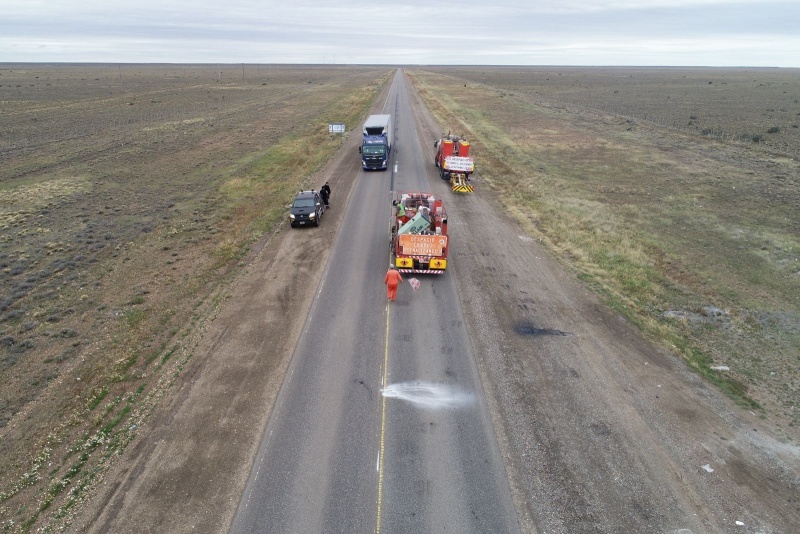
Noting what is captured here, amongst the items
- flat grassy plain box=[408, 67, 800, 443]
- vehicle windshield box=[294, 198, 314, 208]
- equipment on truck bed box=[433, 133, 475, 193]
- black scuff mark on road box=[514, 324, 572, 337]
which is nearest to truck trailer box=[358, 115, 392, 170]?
equipment on truck bed box=[433, 133, 475, 193]

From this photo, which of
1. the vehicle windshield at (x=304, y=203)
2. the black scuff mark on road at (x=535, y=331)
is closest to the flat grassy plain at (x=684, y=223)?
the black scuff mark on road at (x=535, y=331)

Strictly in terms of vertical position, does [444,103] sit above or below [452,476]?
above

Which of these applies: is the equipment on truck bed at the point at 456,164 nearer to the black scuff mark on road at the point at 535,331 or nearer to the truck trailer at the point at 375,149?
the truck trailer at the point at 375,149

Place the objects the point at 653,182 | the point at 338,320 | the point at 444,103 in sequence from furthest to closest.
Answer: the point at 444,103, the point at 653,182, the point at 338,320

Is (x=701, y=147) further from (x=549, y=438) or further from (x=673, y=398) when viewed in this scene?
(x=549, y=438)

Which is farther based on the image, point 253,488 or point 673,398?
point 673,398

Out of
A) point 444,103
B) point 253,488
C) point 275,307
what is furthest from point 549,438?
point 444,103
